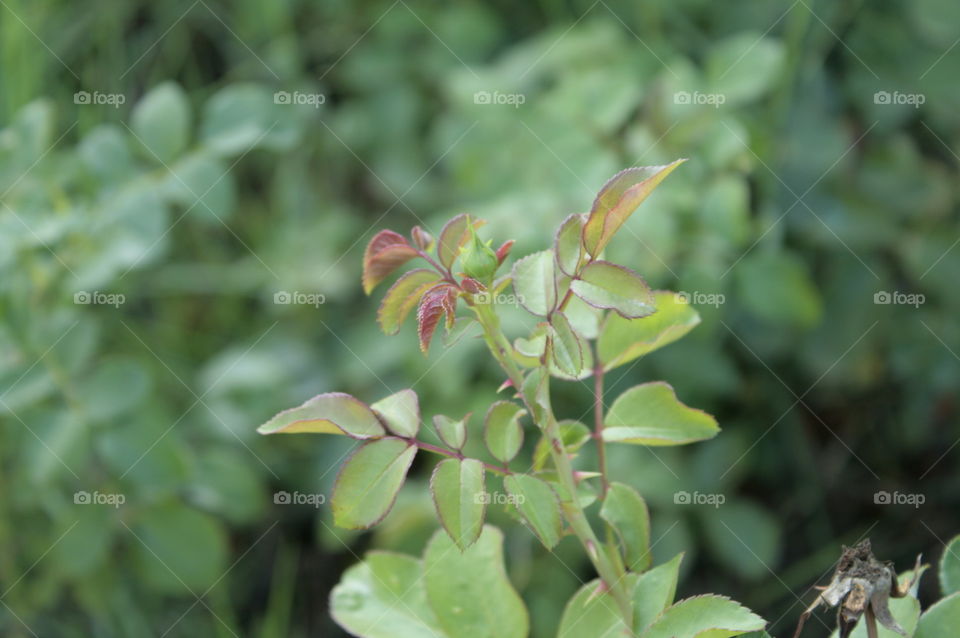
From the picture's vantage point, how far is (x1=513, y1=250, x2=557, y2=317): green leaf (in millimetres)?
589

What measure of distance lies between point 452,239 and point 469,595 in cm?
26

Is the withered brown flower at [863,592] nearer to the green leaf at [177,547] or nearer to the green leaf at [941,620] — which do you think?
the green leaf at [941,620]

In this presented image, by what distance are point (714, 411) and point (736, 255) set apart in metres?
0.36

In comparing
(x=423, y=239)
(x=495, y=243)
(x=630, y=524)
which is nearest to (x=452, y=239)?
(x=423, y=239)

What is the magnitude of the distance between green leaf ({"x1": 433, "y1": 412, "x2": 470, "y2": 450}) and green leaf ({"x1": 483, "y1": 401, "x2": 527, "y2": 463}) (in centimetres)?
2

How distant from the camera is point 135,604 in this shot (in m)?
1.79

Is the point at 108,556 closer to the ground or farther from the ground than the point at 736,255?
closer to the ground

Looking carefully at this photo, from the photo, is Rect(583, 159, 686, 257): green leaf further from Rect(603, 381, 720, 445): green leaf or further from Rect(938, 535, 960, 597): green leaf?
Rect(938, 535, 960, 597): green leaf

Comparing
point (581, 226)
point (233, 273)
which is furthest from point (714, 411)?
point (581, 226)

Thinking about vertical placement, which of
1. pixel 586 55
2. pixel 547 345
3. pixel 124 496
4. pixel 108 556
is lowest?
pixel 108 556

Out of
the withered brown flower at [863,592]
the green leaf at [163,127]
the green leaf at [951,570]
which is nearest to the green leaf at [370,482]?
the withered brown flower at [863,592]

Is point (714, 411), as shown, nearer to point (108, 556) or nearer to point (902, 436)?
point (902, 436)

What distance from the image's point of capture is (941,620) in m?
0.60

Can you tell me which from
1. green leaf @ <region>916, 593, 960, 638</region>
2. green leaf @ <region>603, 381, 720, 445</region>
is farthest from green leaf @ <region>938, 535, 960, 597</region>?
green leaf @ <region>603, 381, 720, 445</region>
